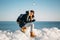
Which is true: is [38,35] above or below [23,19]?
below

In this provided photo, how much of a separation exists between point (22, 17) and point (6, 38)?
304 cm

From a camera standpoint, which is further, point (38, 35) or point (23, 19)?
point (38, 35)

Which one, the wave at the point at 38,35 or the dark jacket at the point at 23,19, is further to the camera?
the wave at the point at 38,35

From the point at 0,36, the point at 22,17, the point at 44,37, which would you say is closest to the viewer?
the point at 22,17

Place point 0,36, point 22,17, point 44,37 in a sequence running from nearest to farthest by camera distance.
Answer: point 22,17 < point 0,36 < point 44,37

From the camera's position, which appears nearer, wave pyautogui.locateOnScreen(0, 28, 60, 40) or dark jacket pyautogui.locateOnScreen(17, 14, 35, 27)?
dark jacket pyautogui.locateOnScreen(17, 14, 35, 27)

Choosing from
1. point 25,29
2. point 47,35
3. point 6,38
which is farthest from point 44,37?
point 25,29

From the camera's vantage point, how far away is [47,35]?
28.1ft

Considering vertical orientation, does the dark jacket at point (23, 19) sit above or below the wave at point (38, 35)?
above

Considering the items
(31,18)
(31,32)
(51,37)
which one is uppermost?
(31,18)

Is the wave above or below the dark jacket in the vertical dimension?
below

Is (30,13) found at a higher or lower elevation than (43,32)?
higher

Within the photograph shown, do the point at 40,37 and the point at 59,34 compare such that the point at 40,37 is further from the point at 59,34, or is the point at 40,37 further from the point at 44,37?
the point at 59,34

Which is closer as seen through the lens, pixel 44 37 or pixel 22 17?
pixel 22 17
